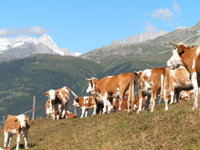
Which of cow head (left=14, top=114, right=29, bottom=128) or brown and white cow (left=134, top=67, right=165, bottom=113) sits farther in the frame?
cow head (left=14, top=114, right=29, bottom=128)

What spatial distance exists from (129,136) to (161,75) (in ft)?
20.5

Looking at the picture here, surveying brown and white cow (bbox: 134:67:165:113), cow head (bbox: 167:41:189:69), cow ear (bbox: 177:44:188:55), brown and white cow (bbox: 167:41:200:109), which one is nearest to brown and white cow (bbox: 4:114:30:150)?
brown and white cow (bbox: 134:67:165:113)

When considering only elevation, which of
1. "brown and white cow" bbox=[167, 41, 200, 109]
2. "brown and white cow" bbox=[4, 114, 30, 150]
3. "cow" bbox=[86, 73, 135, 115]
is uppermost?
"brown and white cow" bbox=[167, 41, 200, 109]

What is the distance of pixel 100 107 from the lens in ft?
79.6

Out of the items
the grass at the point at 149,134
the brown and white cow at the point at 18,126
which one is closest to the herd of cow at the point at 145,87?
the brown and white cow at the point at 18,126

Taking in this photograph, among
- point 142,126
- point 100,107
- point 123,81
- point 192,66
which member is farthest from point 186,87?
point 142,126

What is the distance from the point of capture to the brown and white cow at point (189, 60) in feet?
37.8

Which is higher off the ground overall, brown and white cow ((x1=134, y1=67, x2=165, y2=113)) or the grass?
brown and white cow ((x1=134, y1=67, x2=165, y2=113))

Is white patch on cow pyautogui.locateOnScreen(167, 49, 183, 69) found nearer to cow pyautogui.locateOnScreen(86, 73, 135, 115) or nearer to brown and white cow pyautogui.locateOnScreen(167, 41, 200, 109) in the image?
brown and white cow pyautogui.locateOnScreen(167, 41, 200, 109)

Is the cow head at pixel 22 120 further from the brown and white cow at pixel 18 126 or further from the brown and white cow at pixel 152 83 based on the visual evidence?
the brown and white cow at pixel 152 83

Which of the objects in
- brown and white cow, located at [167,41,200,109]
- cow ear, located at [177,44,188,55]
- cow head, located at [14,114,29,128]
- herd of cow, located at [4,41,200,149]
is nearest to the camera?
brown and white cow, located at [167,41,200,109]

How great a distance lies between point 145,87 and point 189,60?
14.5ft

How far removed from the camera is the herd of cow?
41.7 feet

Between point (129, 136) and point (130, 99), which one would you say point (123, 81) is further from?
point (129, 136)
